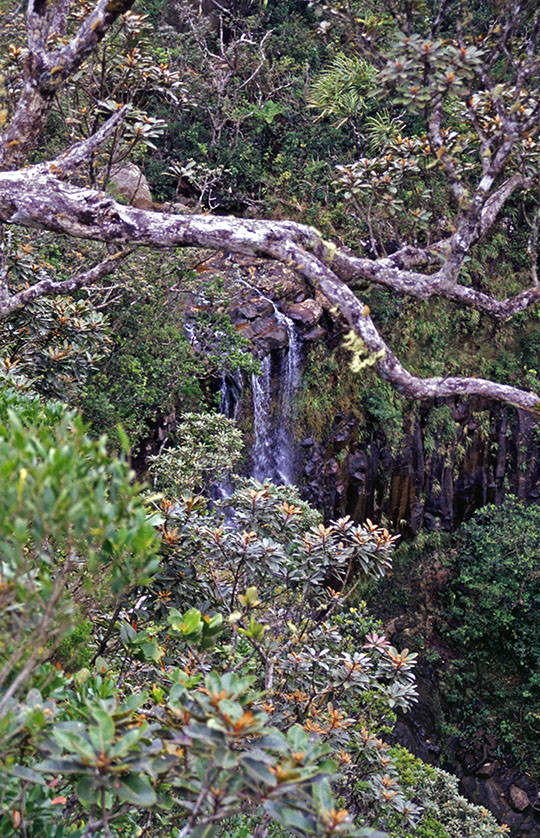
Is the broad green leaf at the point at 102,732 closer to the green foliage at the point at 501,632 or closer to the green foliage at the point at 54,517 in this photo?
the green foliage at the point at 54,517

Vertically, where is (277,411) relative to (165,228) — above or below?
below

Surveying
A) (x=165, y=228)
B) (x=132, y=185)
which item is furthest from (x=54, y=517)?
(x=132, y=185)

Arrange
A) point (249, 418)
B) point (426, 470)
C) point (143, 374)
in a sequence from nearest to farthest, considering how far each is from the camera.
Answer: point (143, 374)
point (249, 418)
point (426, 470)

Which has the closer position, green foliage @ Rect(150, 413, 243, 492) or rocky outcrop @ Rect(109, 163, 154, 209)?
green foliage @ Rect(150, 413, 243, 492)

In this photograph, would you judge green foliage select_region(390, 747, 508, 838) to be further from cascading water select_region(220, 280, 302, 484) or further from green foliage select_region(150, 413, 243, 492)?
cascading water select_region(220, 280, 302, 484)

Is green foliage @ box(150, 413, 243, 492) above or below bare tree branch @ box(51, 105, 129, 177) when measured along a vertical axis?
below

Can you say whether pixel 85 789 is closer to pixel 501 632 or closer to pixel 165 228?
pixel 165 228

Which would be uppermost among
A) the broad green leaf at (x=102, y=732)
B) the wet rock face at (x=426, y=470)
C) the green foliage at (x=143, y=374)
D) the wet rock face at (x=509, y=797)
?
the green foliage at (x=143, y=374)

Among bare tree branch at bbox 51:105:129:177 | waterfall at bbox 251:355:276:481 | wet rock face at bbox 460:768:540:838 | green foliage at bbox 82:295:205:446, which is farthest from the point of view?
waterfall at bbox 251:355:276:481

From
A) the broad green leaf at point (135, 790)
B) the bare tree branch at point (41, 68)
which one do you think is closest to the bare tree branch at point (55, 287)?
the bare tree branch at point (41, 68)

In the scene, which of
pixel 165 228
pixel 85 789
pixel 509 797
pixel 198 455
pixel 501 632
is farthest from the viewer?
pixel 501 632

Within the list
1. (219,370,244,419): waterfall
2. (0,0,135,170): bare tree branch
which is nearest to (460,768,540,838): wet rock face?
(219,370,244,419): waterfall

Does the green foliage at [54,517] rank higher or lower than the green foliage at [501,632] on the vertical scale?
higher

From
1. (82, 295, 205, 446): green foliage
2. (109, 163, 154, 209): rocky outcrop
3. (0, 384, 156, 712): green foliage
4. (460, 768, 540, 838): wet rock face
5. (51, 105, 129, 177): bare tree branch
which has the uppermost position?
(109, 163, 154, 209): rocky outcrop
